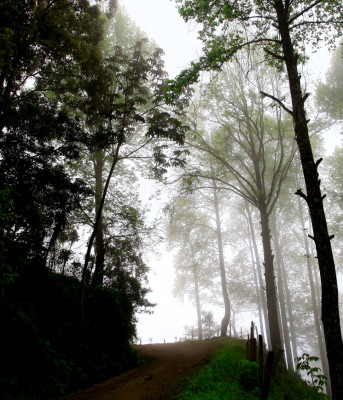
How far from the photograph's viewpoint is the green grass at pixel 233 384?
617 cm

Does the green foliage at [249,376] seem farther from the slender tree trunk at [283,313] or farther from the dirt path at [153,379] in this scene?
the slender tree trunk at [283,313]

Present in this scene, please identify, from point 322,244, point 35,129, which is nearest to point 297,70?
point 322,244

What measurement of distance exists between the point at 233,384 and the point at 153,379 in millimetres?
2516

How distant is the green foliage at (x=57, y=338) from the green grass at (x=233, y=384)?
317cm

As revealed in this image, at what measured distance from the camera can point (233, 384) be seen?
6.93 meters

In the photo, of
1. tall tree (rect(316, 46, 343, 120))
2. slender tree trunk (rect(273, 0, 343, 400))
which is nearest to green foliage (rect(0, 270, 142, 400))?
slender tree trunk (rect(273, 0, 343, 400))

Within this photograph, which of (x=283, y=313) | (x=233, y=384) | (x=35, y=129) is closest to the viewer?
(x=233, y=384)

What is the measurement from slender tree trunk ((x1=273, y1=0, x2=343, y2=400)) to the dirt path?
390 cm

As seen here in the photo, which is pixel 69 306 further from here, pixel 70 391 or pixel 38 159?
pixel 38 159

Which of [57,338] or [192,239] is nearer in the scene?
[57,338]

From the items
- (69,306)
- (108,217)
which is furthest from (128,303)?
(108,217)

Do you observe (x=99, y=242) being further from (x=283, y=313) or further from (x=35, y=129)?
(x=283, y=313)

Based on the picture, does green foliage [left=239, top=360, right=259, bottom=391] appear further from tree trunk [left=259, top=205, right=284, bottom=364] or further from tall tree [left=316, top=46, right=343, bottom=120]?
tall tree [left=316, top=46, right=343, bottom=120]

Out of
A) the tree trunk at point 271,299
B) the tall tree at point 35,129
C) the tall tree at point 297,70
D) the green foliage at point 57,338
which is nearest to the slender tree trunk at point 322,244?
the tall tree at point 297,70
